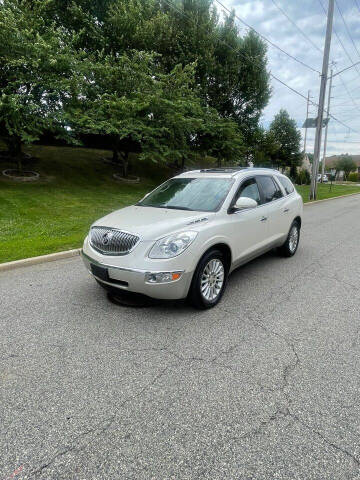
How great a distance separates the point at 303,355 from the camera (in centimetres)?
294

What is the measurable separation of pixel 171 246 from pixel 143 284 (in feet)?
1.71

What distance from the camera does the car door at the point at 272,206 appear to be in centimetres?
515

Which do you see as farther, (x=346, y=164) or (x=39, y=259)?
(x=346, y=164)

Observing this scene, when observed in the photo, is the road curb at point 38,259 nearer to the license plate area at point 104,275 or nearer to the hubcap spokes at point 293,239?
the license plate area at point 104,275

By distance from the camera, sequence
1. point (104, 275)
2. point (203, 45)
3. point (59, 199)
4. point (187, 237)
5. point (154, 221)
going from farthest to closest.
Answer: point (203, 45), point (59, 199), point (154, 221), point (104, 275), point (187, 237)

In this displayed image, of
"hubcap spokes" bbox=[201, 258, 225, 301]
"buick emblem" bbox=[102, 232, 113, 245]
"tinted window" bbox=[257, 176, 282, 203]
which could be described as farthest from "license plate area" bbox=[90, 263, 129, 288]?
"tinted window" bbox=[257, 176, 282, 203]

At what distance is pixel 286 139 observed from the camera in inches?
1569

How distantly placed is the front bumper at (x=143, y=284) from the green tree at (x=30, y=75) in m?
10.8

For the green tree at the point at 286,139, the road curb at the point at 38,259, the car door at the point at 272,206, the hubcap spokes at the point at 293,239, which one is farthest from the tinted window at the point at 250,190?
the green tree at the point at 286,139

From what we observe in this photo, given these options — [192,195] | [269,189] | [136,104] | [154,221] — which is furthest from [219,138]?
[154,221]

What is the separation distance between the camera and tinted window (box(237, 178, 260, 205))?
465 centimetres

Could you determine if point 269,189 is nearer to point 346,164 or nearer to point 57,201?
point 57,201

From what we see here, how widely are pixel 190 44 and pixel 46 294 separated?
19.5m

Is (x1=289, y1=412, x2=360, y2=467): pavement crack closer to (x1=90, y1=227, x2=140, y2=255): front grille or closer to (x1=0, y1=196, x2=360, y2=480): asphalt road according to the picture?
(x1=0, y1=196, x2=360, y2=480): asphalt road
